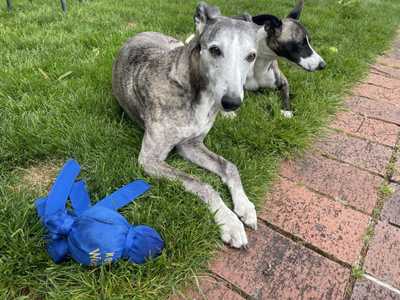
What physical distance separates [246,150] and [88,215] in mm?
1423

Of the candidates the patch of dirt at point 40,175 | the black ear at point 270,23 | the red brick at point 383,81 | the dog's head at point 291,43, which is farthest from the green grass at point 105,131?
the black ear at point 270,23

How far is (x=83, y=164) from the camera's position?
8.27 ft

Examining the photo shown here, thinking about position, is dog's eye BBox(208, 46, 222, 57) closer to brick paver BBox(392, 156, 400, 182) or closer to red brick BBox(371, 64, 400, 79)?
brick paver BBox(392, 156, 400, 182)

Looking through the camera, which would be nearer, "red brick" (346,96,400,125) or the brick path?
the brick path

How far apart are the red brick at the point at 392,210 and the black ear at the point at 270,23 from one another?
1810 mm

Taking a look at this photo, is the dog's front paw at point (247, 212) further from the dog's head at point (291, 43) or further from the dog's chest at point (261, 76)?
the dog's head at point (291, 43)

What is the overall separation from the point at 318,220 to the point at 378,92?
2.41m

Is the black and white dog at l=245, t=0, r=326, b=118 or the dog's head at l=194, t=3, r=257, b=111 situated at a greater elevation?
the dog's head at l=194, t=3, r=257, b=111

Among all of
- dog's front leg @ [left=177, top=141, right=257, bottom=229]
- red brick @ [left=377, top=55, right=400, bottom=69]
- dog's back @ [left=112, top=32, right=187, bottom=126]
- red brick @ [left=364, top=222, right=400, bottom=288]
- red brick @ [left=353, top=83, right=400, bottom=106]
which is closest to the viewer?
red brick @ [left=364, top=222, right=400, bottom=288]

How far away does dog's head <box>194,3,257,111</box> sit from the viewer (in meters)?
2.05

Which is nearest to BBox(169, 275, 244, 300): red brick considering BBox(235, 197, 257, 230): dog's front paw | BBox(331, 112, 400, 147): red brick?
BBox(235, 197, 257, 230): dog's front paw

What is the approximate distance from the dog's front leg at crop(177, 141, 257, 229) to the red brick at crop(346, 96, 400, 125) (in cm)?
181

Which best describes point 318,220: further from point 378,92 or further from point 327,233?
point 378,92

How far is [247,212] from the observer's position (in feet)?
7.23
